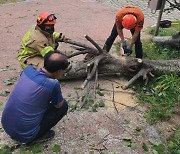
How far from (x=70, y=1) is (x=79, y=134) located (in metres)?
8.24

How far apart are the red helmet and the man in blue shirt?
203cm

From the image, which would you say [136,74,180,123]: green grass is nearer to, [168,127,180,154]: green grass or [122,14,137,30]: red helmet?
[168,127,180,154]: green grass

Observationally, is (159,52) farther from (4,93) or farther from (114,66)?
(4,93)

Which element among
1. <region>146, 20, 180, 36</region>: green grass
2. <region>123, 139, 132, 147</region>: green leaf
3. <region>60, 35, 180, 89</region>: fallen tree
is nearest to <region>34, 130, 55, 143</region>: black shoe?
<region>123, 139, 132, 147</region>: green leaf

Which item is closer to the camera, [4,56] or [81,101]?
[81,101]

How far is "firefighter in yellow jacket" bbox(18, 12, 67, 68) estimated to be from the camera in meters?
4.77

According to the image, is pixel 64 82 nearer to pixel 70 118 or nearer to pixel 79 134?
pixel 70 118

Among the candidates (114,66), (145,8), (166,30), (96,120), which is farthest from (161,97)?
(145,8)

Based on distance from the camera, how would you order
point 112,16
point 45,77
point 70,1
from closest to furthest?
Answer: point 45,77, point 112,16, point 70,1

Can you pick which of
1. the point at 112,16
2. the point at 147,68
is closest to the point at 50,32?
the point at 147,68

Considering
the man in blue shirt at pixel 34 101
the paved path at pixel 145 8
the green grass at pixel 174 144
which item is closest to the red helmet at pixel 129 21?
the green grass at pixel 174 144

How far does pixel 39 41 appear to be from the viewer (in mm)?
4840

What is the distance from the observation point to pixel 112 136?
168 inches

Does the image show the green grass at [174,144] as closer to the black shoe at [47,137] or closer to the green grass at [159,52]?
the black shoe at [47,137]
